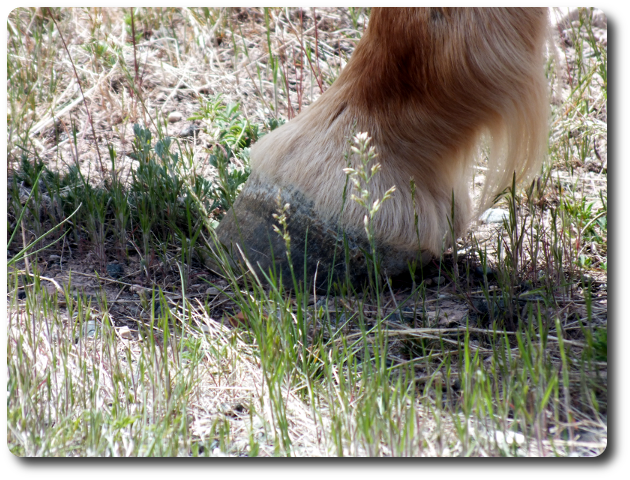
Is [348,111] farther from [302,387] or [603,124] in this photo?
[603,124]

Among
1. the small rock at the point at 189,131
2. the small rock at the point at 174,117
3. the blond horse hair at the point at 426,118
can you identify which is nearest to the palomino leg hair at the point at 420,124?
the blond horse hair at the point at 426,118

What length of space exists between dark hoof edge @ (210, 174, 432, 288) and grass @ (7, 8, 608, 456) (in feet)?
0.19

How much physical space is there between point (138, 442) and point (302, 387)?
1.27 feet

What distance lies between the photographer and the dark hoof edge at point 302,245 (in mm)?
1851

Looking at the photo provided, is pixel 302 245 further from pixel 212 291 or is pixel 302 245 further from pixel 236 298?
pixel 212 291

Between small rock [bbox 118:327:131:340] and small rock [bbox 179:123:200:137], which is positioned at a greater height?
small rock [bbox 179:123:200:137]

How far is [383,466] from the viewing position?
4.31 ft

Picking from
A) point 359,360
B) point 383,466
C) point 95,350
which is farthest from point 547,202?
point 95,350

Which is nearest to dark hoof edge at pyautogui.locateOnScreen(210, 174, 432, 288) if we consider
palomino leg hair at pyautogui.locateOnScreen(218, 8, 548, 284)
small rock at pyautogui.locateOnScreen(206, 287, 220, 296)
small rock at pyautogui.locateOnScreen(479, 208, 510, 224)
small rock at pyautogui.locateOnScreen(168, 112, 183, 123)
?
palomino leg hair at pyautogui.locateOnScreen(218, 8, 548, 284)

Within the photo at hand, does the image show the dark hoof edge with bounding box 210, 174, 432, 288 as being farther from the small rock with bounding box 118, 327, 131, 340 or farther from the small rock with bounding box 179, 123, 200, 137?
the small rock with bounding box 179, 123, 200, 137

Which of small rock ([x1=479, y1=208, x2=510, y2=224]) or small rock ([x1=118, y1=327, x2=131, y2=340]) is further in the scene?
small rock ([x1=479, y1=208, x2=510, y2=224])

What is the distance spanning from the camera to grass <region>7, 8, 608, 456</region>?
138cm

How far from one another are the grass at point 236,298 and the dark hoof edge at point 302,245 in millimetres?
58

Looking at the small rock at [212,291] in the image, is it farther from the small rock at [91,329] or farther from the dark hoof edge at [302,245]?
the small rock at [91,329]
